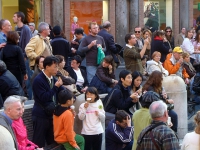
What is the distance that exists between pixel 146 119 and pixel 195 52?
960 cm

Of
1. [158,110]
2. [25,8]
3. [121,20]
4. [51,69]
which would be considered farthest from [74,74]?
[121,20]

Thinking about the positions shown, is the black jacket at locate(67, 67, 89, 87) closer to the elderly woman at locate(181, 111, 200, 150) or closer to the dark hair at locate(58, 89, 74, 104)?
the dark hair at locate(58, 89, 74, 104)

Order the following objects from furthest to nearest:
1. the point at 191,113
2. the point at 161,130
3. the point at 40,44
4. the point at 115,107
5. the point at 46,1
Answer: the point at 46,1
the point at 191,113
the point at 40,44
the point at 115,107
the point at 161,130

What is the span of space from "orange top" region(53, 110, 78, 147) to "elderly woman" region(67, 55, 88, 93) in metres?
3.23

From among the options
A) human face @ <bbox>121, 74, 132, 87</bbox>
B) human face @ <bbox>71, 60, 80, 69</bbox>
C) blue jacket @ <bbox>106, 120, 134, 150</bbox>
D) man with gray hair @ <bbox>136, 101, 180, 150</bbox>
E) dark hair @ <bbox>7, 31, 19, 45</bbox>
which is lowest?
blue jacket @ <bbox>106, 120, 134, 150</bbox>

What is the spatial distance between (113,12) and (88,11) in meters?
1.07

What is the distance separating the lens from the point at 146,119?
390 inches

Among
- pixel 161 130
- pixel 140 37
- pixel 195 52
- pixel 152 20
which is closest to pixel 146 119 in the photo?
pixel 161 130

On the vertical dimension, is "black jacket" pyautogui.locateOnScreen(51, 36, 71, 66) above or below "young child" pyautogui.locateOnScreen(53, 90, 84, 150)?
above

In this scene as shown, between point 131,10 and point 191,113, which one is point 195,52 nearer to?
point 191,113

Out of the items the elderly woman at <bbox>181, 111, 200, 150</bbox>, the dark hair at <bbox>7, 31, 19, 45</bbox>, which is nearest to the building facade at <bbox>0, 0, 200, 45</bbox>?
the dark hair at <bbox>7, 31, 19, 45</bbox>

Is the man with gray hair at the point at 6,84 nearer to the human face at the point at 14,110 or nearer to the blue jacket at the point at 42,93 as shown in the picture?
the blue jacket at the point at 42,93

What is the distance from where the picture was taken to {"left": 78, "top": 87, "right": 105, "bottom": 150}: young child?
11.3 metres

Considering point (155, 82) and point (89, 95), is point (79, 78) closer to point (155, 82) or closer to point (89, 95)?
point (155, 82)
